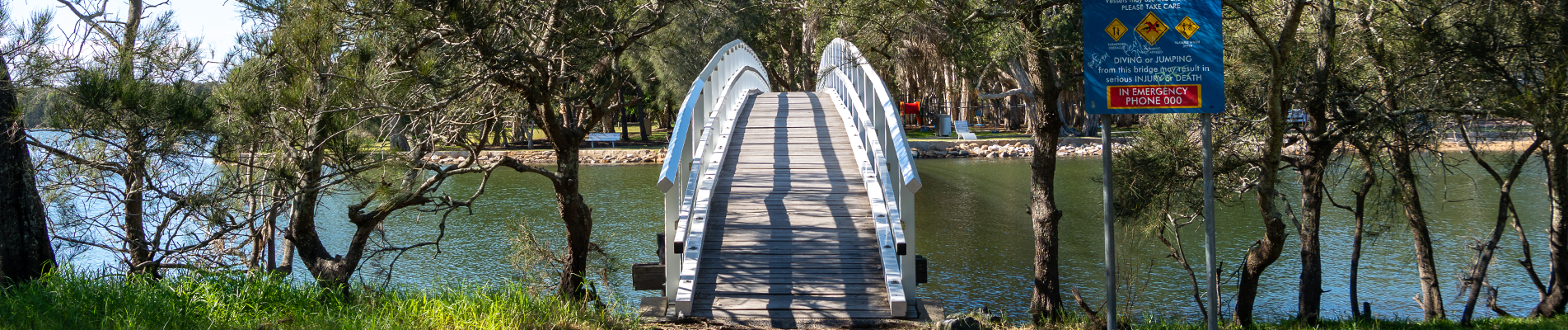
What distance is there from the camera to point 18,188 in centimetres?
517

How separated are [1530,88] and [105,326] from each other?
24.9 feet

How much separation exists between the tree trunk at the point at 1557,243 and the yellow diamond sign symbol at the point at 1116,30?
16.9 feet

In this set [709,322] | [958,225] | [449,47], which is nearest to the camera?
[709,322]

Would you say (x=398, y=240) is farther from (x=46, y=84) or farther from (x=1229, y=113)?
(x=1229, y=113)

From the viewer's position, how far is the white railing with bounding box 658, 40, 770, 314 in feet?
19.2

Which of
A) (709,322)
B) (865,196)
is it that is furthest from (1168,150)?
(709,322)

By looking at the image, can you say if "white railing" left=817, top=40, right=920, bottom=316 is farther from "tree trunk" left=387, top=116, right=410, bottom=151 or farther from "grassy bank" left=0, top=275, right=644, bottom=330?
"tree trunk" left=387, top=116, right=410, bottom=151

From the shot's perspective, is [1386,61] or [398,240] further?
[398,240]

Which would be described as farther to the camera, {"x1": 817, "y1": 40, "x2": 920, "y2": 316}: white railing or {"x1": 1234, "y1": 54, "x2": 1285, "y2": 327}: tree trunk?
{"x1": 817, "y1": 40, "x2": 920, "y2": 316}: white railing

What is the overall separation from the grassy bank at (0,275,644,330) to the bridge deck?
993 millimetres

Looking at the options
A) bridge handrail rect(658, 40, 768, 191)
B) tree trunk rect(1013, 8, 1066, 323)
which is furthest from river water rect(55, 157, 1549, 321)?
bridge handrail rect(658, 40, 768, 191)

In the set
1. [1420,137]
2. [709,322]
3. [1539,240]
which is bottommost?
[1539,240]

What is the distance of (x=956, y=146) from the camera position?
2938cm

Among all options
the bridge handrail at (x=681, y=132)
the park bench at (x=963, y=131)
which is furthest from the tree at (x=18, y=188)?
the park bench at (x=963, y=131)
